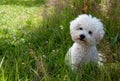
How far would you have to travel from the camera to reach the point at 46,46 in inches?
267

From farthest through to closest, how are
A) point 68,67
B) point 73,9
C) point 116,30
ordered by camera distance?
point 73,9 → point 116,30 → point 68,67

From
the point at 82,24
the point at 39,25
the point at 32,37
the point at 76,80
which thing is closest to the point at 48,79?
the point at 76,80

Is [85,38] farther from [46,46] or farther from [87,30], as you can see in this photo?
[46,46]

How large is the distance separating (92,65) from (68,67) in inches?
13.9

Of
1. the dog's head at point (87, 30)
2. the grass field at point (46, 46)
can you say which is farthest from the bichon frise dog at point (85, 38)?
the grass field at point (46, 46)

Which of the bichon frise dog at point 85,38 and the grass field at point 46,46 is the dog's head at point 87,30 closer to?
the bichon frise dog at point 85,38

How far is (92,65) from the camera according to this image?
17.2 feet

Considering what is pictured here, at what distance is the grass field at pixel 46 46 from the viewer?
15.3 ft

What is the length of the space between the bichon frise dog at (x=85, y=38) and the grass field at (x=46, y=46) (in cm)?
15

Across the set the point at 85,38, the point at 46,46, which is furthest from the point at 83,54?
the point at 46,46

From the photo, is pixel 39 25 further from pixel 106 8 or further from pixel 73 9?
pixel 106 8

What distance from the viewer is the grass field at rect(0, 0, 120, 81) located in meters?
4.68

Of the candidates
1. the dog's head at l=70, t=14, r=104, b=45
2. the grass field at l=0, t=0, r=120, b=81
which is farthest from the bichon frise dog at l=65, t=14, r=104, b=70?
the grass field at l=0, t=0, r=120, b=81

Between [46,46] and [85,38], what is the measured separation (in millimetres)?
1338
